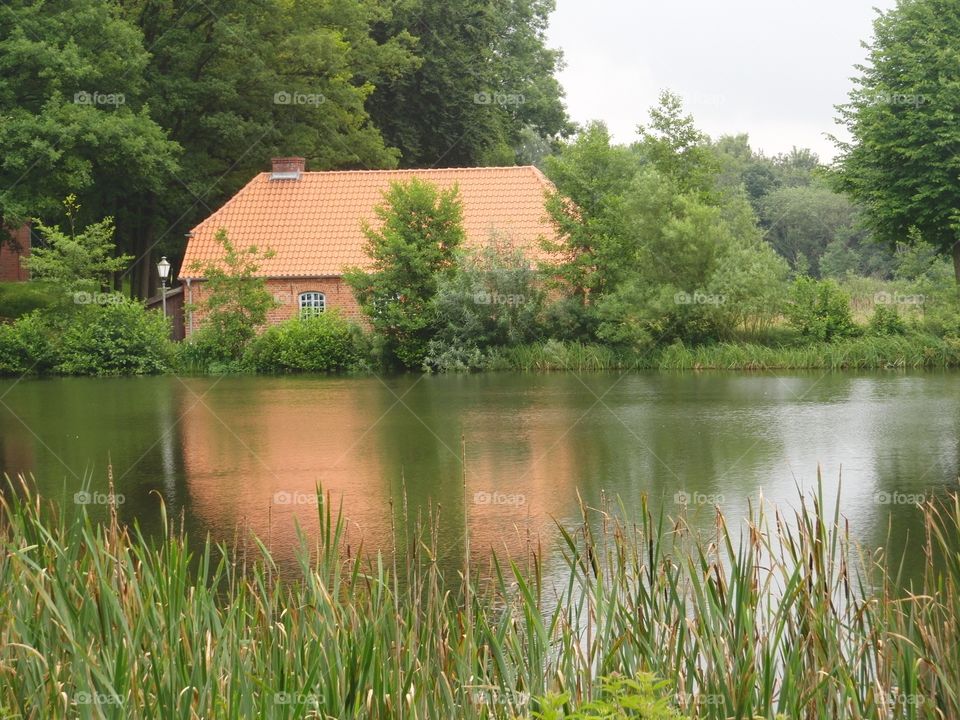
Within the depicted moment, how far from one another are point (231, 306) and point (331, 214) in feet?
18.2

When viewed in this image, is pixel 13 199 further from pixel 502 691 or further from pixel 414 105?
pixel 502 691

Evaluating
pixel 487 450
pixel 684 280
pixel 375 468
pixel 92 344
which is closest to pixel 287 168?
pixel 92 344

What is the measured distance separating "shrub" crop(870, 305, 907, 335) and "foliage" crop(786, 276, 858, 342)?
46cm

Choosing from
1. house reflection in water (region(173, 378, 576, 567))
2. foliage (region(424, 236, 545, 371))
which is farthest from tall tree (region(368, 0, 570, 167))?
house reflection in water (region(173, 378, 576, 567))

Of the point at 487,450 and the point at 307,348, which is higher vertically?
the point at 307,348

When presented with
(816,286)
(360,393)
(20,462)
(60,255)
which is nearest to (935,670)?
(20,462)

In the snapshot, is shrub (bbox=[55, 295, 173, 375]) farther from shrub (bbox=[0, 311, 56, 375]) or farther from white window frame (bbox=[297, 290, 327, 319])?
white window frame (bbox=[297, 290, 327, 319])

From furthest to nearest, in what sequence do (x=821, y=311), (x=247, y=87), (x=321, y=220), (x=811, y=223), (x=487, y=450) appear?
(x=811, y=223) → (x=247, y=87) → (x=321, y=220) → (x=821, y=311) → (x=487, y=450)

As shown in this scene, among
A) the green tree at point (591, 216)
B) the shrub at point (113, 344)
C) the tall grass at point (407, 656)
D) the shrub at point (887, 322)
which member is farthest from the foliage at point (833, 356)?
the tall grass at point (407, 656)

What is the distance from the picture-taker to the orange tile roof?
3600cm

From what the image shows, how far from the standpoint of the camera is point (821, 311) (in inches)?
1193

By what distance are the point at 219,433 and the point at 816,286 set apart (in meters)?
16.8

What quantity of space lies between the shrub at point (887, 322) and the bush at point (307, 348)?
12.5 m

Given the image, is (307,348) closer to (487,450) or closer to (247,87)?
(247,87)
